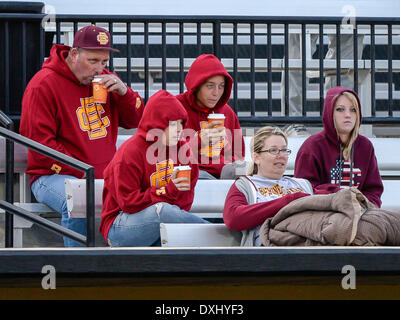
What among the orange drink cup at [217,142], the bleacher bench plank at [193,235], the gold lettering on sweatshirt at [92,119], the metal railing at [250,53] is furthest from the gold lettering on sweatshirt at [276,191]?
the metal railing at [250,53]

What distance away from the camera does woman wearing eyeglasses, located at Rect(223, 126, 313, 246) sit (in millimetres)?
3594

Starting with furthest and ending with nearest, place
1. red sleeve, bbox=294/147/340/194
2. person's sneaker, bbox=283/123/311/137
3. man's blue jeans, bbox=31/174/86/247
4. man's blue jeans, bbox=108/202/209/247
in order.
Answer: person's sneaker, bbox=283/123/311/137 → red sleeve, bbox=294/147/340/194 → man's blue jeans, bbox=31/174/86/247 → man's blue jeans, bbox=108/202/209/247

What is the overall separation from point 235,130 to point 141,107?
1.95ft

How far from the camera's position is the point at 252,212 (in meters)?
3.60

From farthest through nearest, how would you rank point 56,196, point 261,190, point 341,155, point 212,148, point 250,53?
1. point 250,53
2. point 212,148
3. point 341,155
4. point 56,196
5. point 261,190

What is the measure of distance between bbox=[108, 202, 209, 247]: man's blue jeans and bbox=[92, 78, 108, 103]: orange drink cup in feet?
2.98

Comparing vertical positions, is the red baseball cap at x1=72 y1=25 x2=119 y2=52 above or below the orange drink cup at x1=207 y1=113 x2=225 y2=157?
above

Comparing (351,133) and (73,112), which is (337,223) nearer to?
(351,133)

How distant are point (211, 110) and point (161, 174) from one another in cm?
125

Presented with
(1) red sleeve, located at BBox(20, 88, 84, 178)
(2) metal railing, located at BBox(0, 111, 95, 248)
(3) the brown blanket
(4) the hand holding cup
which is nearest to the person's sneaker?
(1) red sleeve, located at BBox(20, 88, 84, 178)

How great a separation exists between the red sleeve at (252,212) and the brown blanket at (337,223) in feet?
0.52

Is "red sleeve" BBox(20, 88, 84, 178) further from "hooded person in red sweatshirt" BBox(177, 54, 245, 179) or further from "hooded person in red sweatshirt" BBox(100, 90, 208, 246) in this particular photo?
"hooded person in red sweatshirt" BBox(177, 54, 245, 179)

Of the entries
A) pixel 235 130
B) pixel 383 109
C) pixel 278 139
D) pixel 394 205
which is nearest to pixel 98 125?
pixel 235 130

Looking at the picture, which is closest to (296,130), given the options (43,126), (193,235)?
(43,126)
